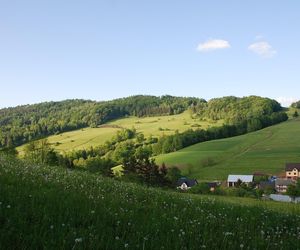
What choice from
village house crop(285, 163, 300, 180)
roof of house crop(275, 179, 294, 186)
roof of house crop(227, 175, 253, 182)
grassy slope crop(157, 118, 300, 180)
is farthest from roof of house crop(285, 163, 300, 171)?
roof of house crop(227, 175, 253, 182)

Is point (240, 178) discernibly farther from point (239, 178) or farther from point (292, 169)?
point (292, 169)

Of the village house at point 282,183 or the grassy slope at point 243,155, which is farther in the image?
the grassy slope at point 243,155

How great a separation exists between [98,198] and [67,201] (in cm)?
156

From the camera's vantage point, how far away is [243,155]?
14050cm

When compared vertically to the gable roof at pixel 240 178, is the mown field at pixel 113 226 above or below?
above

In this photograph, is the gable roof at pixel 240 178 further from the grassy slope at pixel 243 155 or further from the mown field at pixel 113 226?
the mown field at pixel 113 226

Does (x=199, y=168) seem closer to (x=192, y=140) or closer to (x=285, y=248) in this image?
(x=192, y=140)

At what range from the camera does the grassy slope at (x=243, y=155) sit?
408 feet

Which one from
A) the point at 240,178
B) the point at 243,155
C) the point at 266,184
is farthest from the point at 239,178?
the point at 243,155

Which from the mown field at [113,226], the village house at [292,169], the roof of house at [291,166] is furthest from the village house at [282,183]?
the mown field at [113,226]

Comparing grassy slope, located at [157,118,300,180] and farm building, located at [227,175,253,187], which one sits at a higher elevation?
grassy slope, located at [157,118,300,180]

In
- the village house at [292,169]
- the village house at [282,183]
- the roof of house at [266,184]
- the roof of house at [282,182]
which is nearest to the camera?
the roof of house at [266,184]

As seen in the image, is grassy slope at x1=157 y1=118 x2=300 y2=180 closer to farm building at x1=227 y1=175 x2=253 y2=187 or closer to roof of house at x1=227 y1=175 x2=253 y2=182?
roof of house at x1=227 y1=175 x2=253 y2=182

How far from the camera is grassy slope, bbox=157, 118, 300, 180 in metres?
124
